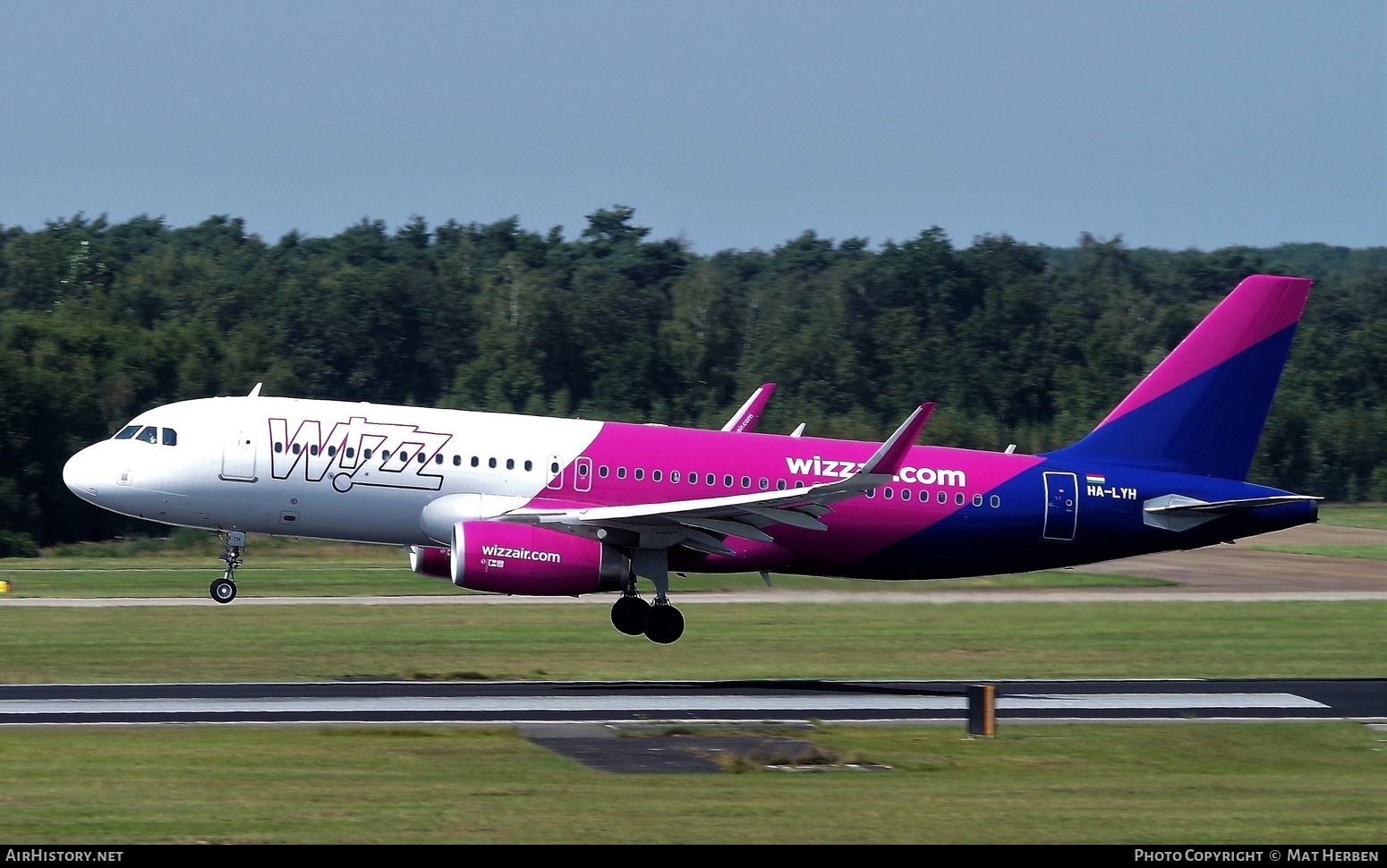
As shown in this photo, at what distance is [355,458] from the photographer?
32.6 metres

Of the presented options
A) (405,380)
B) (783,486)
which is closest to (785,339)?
(405,380)

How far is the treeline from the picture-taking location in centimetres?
7212

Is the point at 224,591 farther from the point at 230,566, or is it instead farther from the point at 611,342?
the point at 611,342

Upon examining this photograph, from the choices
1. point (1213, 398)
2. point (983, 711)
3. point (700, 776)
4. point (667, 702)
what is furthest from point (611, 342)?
point (700, 776)

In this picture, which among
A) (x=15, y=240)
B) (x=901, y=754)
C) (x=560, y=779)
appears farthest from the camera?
(x=15, y=240)

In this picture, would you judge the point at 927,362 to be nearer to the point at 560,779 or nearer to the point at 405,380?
the point at 405,380

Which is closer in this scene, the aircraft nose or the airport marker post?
the airport marker post

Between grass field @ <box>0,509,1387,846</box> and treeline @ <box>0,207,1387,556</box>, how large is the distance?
27.5 metres

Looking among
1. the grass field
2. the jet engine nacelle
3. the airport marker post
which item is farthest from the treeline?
the airport marker post

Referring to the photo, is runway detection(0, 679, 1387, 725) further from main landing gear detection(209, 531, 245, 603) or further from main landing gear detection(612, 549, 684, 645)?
main landing gear detection(209, 531, 245, 603)

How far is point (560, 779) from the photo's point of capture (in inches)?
851

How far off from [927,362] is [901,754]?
76056mm

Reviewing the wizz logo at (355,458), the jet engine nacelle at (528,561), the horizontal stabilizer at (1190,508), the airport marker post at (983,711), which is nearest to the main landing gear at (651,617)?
the jet engine nacelle at (528,561)

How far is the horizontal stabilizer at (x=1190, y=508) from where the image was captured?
3447cm
